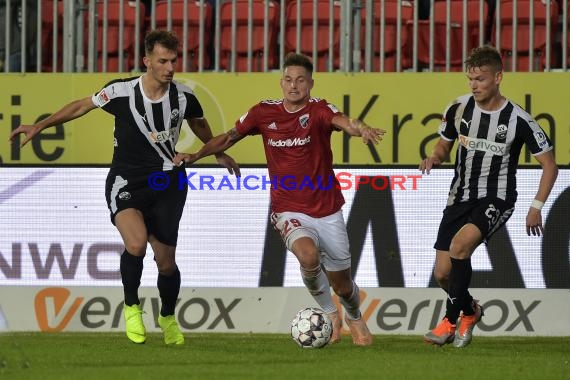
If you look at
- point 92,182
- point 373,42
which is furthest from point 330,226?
point 373,42

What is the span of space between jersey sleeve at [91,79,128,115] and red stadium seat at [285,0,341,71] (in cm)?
344

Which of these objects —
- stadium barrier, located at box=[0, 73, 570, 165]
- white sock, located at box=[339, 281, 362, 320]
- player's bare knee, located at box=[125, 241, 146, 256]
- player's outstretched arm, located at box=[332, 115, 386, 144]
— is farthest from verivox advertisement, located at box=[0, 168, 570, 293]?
player's outstretched arm, located at box=[332, 115, 386, 144]

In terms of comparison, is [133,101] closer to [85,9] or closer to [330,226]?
[330,226]

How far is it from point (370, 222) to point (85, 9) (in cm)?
368

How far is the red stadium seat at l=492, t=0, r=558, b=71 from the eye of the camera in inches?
478

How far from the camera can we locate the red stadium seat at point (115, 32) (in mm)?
12633

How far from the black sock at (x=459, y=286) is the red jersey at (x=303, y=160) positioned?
3.03ft

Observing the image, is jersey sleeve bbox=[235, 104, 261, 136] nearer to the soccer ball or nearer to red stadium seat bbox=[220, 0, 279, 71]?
the soccer ball

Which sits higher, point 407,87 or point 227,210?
point 407,87

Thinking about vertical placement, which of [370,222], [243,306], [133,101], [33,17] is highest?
[33,17]

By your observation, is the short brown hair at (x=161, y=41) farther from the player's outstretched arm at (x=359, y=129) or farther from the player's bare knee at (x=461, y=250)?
the player's bare knee at (x=461, y=250)

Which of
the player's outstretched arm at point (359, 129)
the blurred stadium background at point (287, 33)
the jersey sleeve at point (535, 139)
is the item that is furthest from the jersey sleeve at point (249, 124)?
the blurred stadium background at point (287, 33)

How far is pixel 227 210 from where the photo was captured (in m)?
11.0
